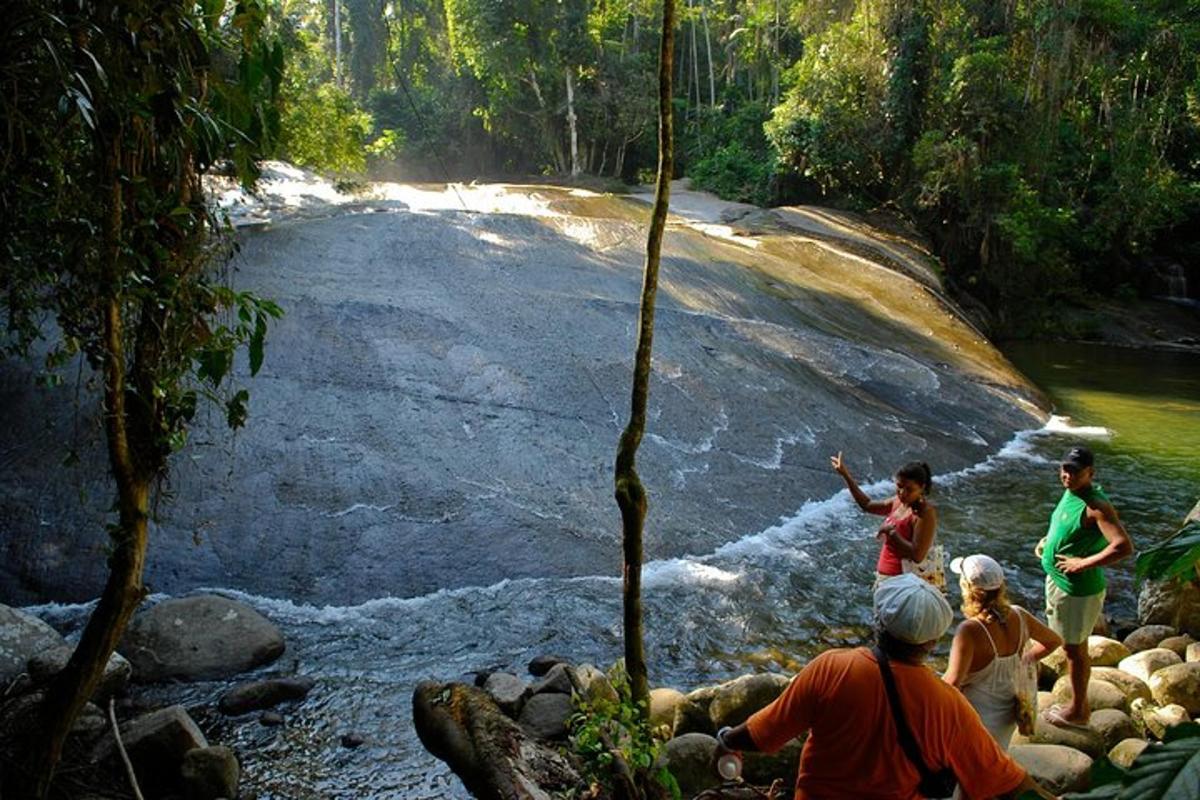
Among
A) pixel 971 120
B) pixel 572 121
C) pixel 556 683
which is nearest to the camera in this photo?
pixel 556 683

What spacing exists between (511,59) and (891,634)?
3224 cm

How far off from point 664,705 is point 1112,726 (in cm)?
263

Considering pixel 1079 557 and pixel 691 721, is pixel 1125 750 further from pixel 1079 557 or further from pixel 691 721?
pixel 691 721

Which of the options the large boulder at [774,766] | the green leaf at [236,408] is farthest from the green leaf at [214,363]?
the large boulder at [774,766]

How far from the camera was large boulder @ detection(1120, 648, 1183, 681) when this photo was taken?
6770 millimetres

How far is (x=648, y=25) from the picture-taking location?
38.3 m

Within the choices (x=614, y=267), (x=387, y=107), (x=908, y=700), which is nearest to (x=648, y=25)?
(x=387, y=107)

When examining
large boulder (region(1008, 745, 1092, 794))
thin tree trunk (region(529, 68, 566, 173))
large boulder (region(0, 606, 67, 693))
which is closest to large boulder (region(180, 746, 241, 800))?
large boulder (region(0, 606, 67, 693))

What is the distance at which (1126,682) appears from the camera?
258 inches

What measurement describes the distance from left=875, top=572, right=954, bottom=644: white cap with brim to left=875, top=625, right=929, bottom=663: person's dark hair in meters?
0.02

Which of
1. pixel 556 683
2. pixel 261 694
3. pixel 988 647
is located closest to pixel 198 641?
pixel 261 694

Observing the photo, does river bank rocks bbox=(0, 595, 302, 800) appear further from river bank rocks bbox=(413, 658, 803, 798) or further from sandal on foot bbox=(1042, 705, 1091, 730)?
sandal on foot bbox=(1042, 705, 1091, 730)

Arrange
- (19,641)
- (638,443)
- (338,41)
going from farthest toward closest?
1. (338,41)
2. (19,641)
3. (638,443)

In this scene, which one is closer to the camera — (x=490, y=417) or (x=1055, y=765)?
(x=1055, y=765)
